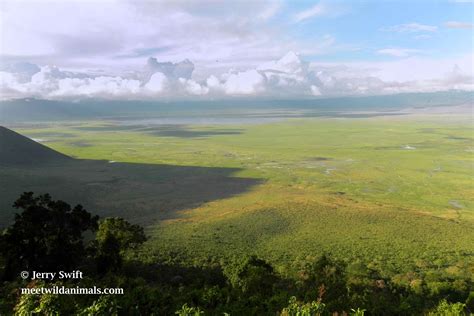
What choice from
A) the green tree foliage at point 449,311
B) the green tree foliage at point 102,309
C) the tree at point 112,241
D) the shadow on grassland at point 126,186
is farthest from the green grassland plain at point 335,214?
the green tree foliage at point 102,309

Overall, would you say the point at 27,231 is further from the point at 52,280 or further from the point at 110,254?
the point at 110,254

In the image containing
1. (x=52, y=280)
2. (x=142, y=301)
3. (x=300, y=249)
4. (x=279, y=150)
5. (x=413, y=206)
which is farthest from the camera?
(x=279, y=150)

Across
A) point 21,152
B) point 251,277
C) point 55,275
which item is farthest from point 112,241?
point 21,152

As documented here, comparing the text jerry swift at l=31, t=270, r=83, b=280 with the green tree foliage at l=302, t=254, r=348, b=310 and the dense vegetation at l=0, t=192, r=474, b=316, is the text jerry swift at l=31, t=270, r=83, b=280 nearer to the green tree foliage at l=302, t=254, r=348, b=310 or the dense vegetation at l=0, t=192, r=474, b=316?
the dense vegetation at l=0, t=192, r=474, b=316

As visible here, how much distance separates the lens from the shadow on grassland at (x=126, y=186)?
65.5m

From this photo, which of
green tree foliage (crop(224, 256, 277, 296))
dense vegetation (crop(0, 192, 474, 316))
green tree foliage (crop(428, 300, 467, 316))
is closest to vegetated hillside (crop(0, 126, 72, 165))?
dense vegetation (crop(0, 192, 474, 316))

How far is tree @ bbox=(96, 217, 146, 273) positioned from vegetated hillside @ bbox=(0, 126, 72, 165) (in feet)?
293

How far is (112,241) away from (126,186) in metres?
55.6

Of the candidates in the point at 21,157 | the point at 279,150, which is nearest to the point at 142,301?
the point at 21,157

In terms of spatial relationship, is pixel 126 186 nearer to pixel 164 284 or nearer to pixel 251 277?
pixel 164 284

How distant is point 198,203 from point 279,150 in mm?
88297

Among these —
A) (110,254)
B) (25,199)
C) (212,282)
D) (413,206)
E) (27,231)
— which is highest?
(25,199)

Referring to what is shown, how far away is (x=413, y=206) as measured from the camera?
7144 centimetres

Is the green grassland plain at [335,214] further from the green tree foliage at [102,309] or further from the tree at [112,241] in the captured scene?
the green tree foliage at [102,309]
